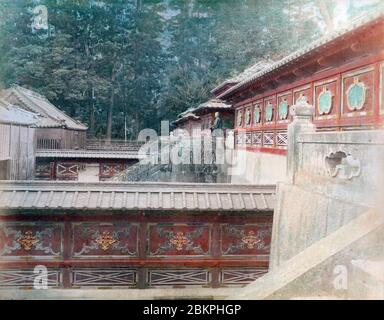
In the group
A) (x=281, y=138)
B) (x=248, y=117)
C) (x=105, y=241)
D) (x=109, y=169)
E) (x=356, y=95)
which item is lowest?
(x=105, y=241)

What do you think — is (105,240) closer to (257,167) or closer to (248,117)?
(257,167)

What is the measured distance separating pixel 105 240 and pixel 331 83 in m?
6.20

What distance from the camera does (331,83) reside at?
9.02 m

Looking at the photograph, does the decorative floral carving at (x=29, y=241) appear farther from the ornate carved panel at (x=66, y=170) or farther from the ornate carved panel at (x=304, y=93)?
the ornate carved panel at (x=66, y=170)

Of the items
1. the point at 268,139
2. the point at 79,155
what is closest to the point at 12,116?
the point at 79,155

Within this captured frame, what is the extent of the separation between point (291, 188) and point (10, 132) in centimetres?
1139

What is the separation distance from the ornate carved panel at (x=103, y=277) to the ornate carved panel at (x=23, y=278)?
0.31 metres

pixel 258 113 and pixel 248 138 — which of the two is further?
pixel 248 138

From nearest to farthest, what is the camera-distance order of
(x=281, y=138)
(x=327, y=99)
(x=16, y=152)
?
(x=327, y=99)
(x=281, y=138)
(x=16, y=152)

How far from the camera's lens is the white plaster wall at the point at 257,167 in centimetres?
1123

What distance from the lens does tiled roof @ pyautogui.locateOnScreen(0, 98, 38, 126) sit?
1269 centimetres

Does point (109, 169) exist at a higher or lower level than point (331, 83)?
lower

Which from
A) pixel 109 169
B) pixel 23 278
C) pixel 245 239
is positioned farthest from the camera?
pixel 109 169
